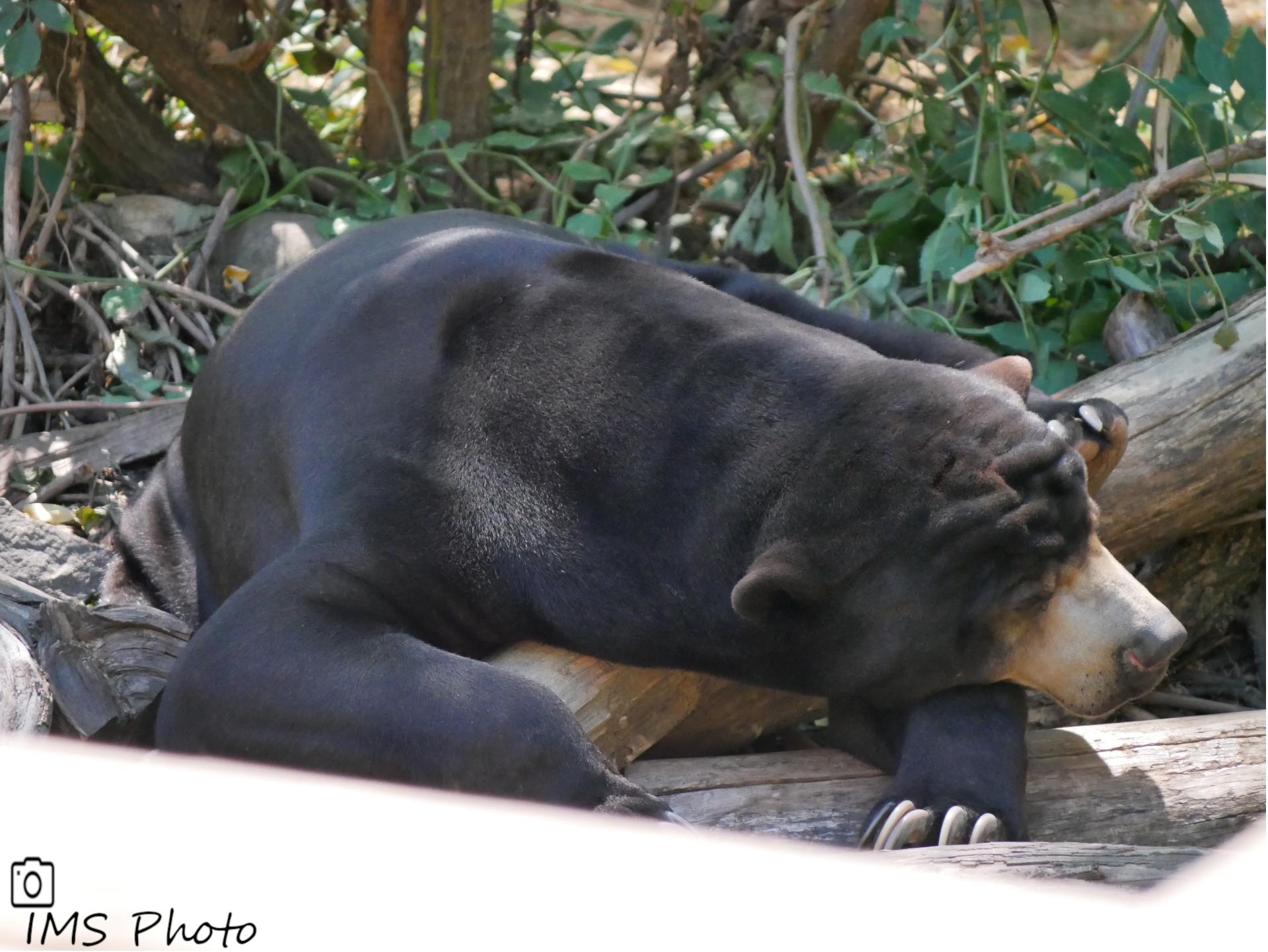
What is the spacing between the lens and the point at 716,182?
5.72 m

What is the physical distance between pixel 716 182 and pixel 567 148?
0.60 metres

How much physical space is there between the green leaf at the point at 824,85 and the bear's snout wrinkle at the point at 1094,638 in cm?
261

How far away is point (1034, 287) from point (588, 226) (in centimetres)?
148

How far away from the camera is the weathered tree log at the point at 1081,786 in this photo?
2.65 m

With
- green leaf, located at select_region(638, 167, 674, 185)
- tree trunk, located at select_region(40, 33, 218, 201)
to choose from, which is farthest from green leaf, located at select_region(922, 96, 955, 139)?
tree trunk, located at select_region(40, 33, 218, 201)

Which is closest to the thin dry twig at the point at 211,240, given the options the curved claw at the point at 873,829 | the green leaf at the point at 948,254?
the green leaf at the point at 948,254

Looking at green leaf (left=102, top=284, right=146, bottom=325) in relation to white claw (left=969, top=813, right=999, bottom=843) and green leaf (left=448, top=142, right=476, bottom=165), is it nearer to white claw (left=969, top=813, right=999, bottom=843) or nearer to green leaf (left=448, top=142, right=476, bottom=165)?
green leaf (left=448, top=142, right=476, bottom=165)

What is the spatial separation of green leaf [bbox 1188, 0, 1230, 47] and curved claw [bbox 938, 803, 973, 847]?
2730mm

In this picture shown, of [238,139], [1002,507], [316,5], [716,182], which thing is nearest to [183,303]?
[238,139]

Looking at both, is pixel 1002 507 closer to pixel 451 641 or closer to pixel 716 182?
pixel 451 641

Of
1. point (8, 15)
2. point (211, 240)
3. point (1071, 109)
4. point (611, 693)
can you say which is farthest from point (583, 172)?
point (611, 693)

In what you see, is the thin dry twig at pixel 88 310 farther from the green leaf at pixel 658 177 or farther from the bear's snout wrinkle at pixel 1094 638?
the bear's snout wrinkle at pixel 1094 638

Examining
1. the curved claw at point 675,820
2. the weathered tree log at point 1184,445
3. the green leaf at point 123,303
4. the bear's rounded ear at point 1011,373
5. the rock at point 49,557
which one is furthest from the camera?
the green leaf at point 123,303

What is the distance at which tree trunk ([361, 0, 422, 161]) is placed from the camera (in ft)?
17.5
